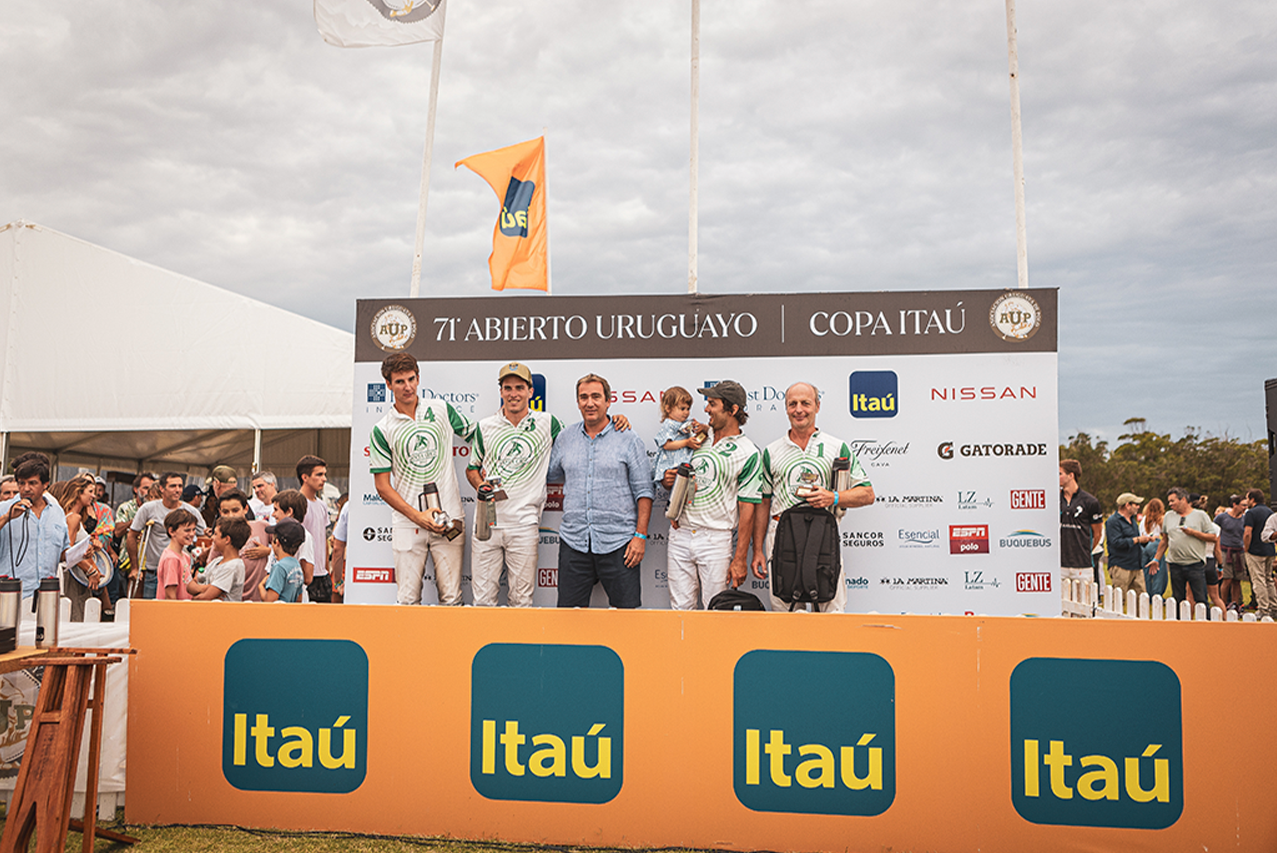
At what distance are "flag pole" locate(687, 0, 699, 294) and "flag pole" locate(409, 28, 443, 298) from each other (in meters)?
2.07

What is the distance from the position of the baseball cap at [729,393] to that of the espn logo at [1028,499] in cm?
182

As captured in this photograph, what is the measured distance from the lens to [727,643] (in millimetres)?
3252

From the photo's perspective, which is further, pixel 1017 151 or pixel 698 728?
pixel 1017 151

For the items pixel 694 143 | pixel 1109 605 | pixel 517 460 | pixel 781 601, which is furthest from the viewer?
pixel 1109 605

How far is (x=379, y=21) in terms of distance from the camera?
706 centimetres

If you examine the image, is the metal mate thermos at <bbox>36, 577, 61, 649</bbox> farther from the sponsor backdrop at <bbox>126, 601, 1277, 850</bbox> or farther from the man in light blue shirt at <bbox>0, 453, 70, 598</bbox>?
the man in light blue shirt at <bbox>0, 453, 70, 598</bbox>

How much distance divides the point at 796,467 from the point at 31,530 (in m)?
4.57

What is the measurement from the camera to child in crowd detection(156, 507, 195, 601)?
4828 millimetres

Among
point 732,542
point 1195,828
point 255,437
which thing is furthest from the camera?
point 255,437

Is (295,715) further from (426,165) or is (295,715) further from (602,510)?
(426,165)

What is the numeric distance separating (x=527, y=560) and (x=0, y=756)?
8.34ft

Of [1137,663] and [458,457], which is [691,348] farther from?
[1137,663]

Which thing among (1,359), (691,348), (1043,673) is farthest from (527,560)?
(1,359)

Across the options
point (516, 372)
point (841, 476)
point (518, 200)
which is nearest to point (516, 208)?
point (518, 200)
